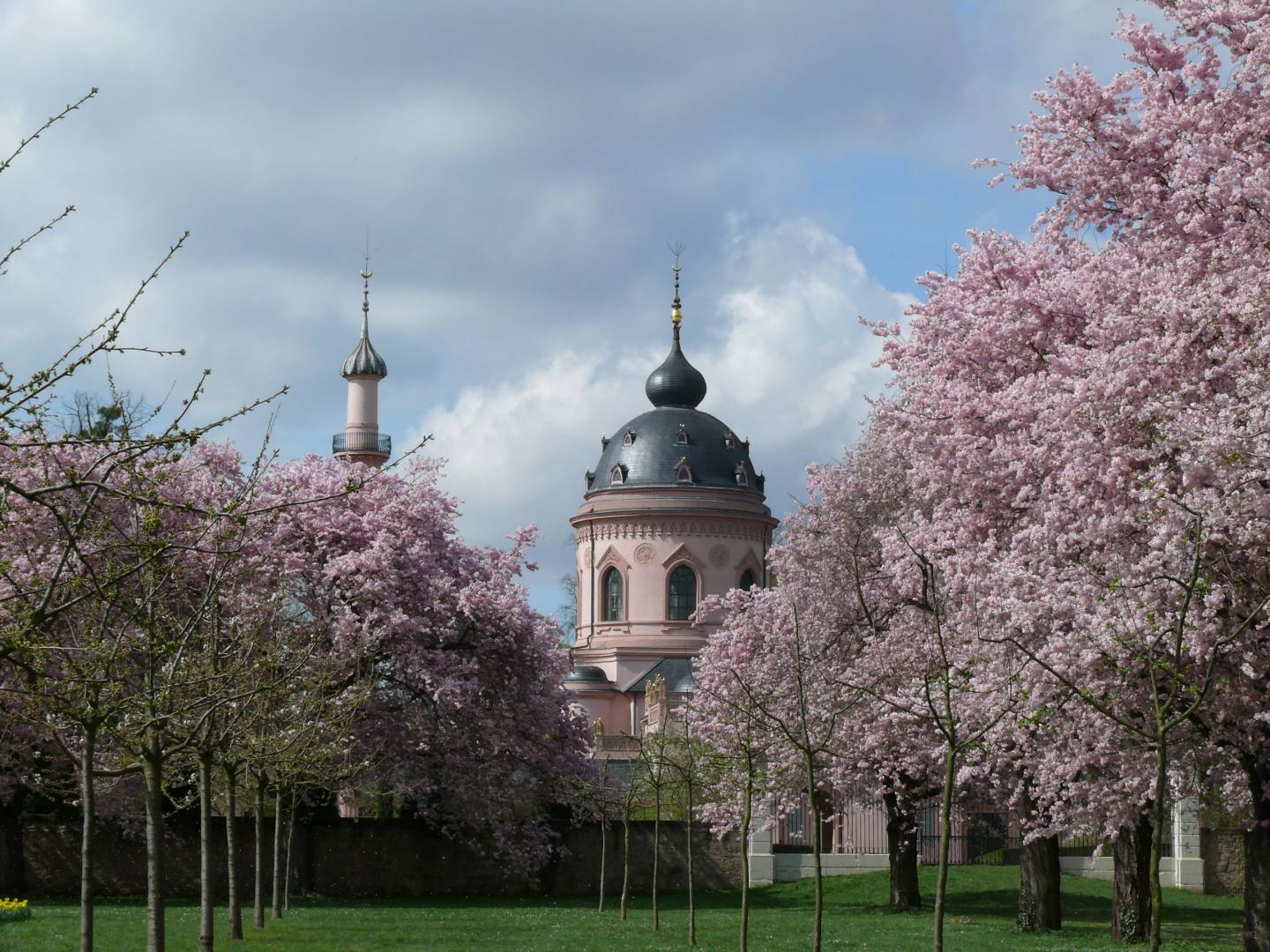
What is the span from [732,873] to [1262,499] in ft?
97.5

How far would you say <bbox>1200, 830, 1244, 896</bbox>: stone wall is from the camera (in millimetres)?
40875

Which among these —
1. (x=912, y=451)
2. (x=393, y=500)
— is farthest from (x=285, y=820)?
(x=912, y=451)

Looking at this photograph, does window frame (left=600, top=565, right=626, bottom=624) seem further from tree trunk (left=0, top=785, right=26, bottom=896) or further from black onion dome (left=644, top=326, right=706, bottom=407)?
tree trunk (left=0, top=785, right=26, bottom=896)

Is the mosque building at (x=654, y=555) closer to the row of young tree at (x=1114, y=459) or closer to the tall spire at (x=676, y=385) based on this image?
the tall spire at (x=676, y=385)

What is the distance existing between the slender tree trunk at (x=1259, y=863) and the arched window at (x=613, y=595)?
58.4 metres

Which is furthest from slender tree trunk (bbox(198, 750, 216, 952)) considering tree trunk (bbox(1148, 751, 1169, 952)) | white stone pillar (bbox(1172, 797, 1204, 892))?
white stone pillar (bbox(1172, 797, 1204, 892))

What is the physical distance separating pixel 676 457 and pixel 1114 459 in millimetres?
60371

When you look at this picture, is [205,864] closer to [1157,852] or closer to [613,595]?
[1157,852]

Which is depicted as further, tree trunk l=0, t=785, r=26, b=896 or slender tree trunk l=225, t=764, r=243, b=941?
tree trunk l=0, t=785, r=26, b=896

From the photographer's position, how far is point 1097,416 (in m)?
17.5

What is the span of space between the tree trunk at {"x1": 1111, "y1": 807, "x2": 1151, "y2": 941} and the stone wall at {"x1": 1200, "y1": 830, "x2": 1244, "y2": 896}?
17.3 meters

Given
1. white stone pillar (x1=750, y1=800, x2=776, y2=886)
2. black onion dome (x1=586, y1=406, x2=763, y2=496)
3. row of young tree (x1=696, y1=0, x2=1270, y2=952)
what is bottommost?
white stone pillar (x1=750, y1=800, x2=776, y2=886)

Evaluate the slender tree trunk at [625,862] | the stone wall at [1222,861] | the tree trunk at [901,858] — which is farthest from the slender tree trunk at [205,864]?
the stone wall at [1222,861]

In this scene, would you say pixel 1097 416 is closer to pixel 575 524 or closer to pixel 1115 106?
pixel 1115 106
